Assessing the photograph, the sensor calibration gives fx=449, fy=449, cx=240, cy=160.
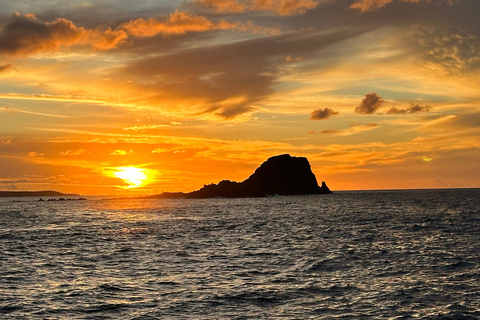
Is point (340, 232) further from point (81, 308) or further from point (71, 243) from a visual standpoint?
point (81, 308)

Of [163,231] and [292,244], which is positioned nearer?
[292,244]

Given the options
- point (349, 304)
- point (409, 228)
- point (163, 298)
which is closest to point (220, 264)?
point (163, 298)

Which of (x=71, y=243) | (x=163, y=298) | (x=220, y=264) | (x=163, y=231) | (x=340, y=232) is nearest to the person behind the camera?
(x=163, y=298)

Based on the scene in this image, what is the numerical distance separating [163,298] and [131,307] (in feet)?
7.84

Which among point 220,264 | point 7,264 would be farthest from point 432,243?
point 7,264

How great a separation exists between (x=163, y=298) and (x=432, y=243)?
114 ft

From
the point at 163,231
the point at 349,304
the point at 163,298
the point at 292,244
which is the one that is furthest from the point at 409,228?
the point at 163,298

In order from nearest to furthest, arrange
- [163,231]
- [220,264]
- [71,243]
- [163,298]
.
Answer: [163,298]
[220,264]
[71,243]
[163,231]

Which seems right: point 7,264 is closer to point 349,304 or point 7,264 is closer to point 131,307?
point 131,307

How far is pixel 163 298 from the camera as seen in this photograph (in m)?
26.6

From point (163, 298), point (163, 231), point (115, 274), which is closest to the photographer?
point (163, 298)

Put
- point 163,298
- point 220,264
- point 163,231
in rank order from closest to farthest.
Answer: point 163,298, point 220,264, point 163,231

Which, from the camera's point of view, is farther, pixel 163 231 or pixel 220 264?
pixel 163 231

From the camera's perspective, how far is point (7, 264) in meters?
39.0
